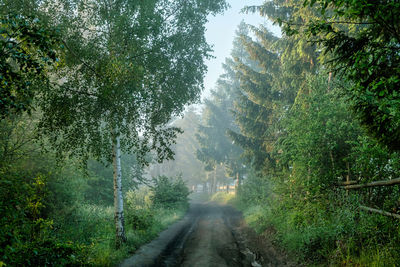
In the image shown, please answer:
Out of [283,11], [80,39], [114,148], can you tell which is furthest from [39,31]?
[283,11]

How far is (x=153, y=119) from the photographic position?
1045cm

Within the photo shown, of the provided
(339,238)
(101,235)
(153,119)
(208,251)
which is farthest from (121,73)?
(339,238)

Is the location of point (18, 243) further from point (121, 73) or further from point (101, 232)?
point (101, 232)

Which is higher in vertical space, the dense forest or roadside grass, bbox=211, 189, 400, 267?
the dense forest

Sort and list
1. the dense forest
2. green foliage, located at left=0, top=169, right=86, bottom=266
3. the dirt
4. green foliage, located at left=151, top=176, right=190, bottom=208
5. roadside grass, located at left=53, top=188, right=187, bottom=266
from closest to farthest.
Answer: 1. green foliage, located at left=0, top=169, right=86, bottom=266
2. the dense forest
3. roadside grass, located at left=53, top=188, right=187, bottom=266
4. the dirt
5. green foliage, located at left=151, top=176, right=190, bottom=208

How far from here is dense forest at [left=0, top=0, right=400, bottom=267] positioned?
185 inches

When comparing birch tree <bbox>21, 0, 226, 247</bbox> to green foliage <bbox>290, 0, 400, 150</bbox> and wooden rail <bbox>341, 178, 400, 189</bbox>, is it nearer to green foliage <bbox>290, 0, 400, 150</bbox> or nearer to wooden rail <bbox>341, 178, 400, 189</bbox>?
green foliage <bbox>290, 0, 400, 150</bbox>

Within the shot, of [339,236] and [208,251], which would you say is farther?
[208,251]

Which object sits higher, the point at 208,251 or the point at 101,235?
the point at 101,235

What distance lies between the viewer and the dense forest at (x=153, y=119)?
470 centimetres

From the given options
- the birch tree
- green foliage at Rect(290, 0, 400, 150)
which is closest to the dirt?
the birch tree

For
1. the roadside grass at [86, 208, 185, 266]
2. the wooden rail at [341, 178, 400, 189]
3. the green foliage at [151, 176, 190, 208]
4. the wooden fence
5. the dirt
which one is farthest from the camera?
the green foliage at [151, 176, 190, 208]

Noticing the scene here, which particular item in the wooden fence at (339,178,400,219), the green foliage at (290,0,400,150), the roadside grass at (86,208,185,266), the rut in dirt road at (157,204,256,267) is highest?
the green foliage at (290,0,400,150)

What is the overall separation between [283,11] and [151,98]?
12.8m
